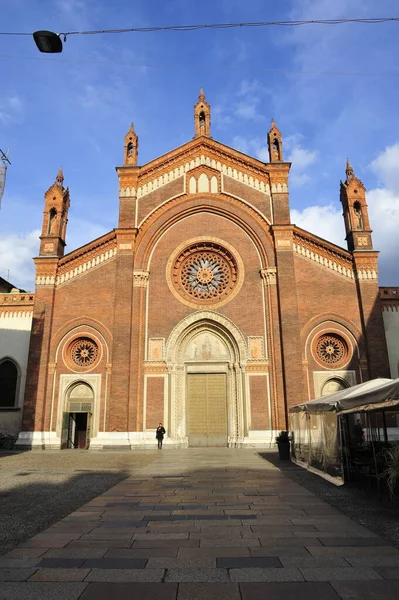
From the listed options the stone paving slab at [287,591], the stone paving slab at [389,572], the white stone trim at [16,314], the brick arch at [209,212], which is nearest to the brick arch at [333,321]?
the brick arch at [209,212]

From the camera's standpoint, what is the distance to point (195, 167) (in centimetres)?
2769

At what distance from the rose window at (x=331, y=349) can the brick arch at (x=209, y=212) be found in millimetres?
5611

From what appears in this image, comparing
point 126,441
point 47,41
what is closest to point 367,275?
point 126,441

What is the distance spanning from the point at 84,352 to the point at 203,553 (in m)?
20.2

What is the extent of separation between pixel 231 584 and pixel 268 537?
2.12m

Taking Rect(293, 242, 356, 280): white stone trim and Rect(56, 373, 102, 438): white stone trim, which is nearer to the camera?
Rect(56, 373, 102, 438): white stone trim

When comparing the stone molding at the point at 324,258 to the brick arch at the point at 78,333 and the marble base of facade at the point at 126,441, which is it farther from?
the brick arch at the point at 78,333

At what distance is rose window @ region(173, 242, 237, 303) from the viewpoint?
25.8 meters

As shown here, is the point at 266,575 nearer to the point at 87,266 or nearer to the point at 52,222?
the point at 87,266

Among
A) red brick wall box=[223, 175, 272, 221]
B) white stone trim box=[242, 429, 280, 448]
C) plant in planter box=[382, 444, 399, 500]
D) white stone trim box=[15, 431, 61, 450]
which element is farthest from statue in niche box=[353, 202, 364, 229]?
white stone trim box=[15, 431, 61, 450]

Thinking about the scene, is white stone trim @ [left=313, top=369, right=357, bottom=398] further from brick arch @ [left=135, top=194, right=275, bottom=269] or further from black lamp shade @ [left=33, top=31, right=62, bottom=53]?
black lamp shade @ [left=33, top=31, right=62, bottom=53]

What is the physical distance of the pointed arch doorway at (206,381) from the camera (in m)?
23.8

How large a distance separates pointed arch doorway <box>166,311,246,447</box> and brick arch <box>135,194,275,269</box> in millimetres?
4769

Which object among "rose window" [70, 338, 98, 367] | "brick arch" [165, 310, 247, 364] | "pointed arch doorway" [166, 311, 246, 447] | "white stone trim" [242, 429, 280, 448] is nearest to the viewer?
"white stone trim" [242, 429, 280, 448]
